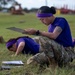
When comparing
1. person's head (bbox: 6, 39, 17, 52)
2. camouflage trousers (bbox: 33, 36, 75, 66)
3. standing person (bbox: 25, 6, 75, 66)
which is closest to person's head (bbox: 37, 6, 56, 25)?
standing person (bbox: 25, 6, 75, 66)

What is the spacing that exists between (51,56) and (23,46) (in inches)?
82.9

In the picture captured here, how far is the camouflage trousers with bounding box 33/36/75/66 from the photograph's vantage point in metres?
5.88

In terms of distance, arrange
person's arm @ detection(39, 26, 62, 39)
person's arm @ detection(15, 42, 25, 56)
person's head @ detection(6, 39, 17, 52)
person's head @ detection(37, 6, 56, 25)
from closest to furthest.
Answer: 1. person's arm @ detection(39, 26, 62, 39)
2. person's head @ detection(37, 6, 56, 25)
3. person's arm @ detection(15, 42, 25, 56)
4. person's head @ detection(6, 39, 17, 52)

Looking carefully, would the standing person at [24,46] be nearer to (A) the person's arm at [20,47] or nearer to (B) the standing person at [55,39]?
(A) the person's arm at [20,47]

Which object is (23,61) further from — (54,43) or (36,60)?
(54,43)

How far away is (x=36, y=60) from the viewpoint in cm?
641

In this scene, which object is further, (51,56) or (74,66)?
(74,66)

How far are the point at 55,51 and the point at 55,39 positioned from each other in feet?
0.79

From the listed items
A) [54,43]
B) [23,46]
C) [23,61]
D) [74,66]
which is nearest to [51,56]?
[54,43]

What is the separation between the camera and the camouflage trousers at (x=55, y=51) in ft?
19.3

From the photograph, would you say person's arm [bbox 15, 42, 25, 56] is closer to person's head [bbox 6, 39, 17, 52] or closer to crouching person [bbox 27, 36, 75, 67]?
person's head [bbox 6, 39, 17, 52]

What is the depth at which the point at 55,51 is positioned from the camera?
594 centimetres

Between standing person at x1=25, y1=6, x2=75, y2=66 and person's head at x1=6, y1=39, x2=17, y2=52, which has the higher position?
standing person at x1=25, y1=6, x2=75, y2=66

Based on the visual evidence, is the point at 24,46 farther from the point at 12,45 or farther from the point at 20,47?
the point at 12,45
